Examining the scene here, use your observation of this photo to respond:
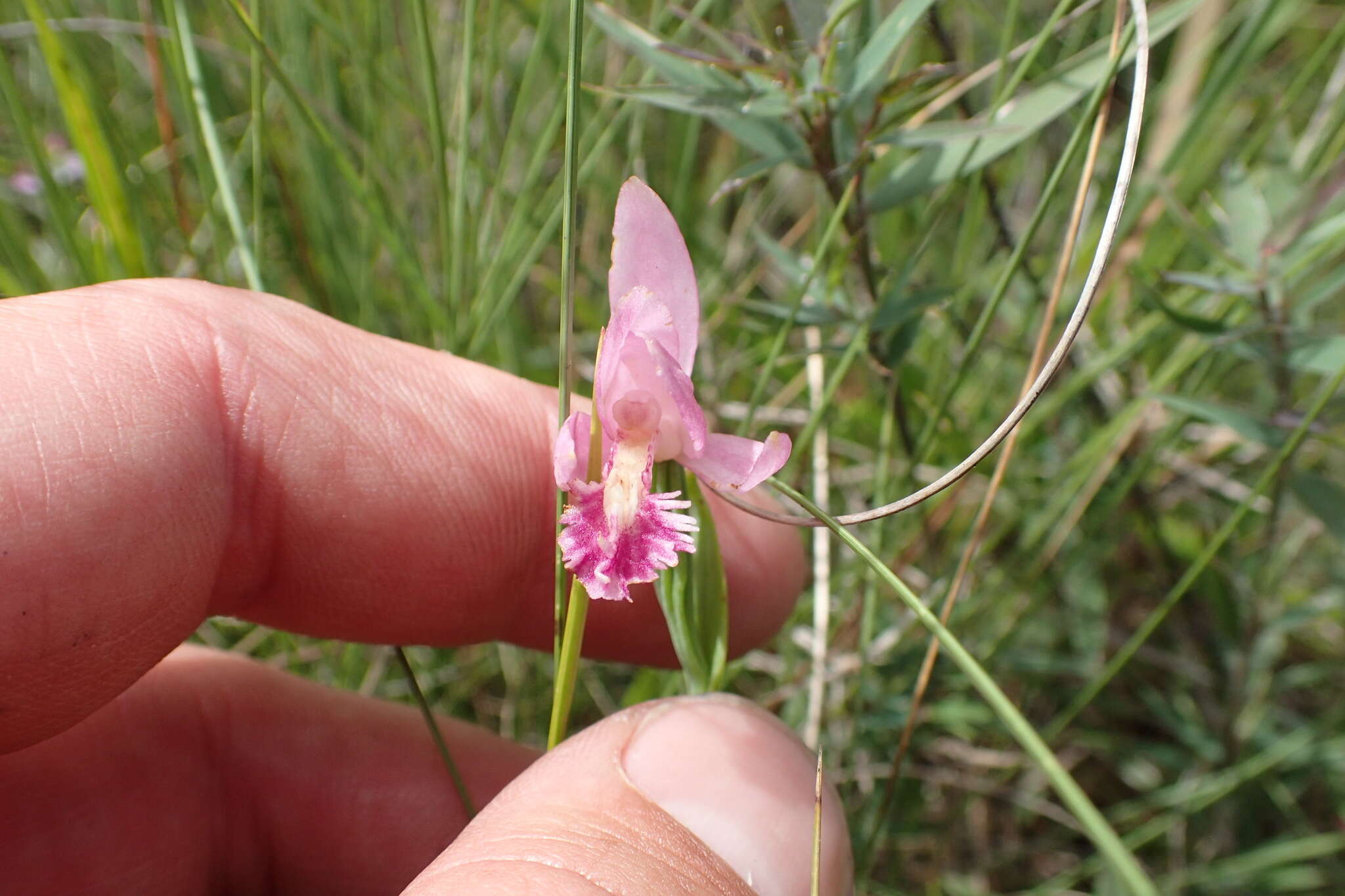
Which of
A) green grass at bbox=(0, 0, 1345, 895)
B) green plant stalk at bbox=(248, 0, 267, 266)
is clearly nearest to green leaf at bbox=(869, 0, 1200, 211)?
green grass at bbox=(0, 0, 1345, 895)

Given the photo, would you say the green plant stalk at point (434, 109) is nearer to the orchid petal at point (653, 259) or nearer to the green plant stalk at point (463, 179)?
the green plant stalk at point (463, 179)

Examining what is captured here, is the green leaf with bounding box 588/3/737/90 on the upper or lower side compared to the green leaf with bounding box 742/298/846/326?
→ upper

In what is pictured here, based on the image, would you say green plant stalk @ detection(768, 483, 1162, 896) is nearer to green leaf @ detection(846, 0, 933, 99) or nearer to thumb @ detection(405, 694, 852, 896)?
thumb @ detection(405, 694, 852, 896)

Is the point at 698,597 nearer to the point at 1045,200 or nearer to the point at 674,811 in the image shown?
the point at 674,811

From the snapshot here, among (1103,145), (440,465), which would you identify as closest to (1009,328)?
(1103,145)

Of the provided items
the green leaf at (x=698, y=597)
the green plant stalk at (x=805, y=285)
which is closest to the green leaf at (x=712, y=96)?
the green plant stalk at (x=805, y=285)

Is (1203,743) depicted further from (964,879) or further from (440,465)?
(440,465)
